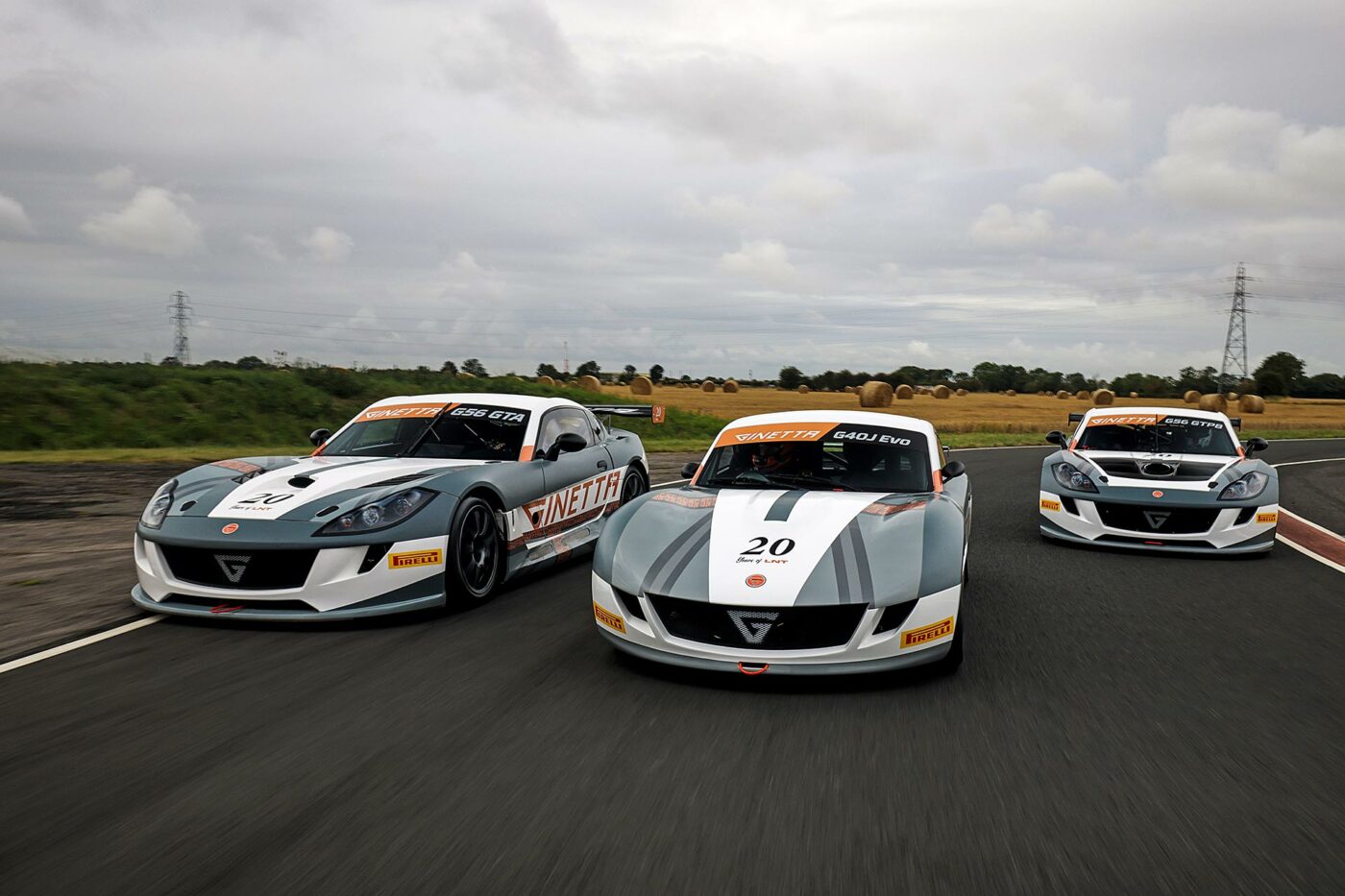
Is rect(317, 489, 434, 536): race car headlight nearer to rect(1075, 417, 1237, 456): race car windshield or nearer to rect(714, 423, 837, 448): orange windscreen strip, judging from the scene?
rect(714, 423, 837, 448): orange windscreen strip

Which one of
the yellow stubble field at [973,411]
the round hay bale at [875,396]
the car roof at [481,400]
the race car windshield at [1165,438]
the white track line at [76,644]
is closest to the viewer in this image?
the white track line at [76,644]

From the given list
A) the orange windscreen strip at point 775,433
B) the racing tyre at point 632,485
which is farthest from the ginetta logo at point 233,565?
the racing tyre at point 632,485

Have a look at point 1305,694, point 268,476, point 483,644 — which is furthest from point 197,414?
point 1305,694

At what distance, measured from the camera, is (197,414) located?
2188cm

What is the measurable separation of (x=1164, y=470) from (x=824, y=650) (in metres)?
6.17

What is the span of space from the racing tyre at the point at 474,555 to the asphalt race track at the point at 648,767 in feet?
1.38

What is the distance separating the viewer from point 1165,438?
10.1m

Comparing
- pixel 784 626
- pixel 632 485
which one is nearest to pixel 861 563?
pixel 784 626

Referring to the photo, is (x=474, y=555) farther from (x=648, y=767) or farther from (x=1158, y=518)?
(x=1158, y=518)

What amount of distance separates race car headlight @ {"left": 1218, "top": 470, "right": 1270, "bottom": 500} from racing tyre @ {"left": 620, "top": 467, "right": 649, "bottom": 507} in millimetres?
4987

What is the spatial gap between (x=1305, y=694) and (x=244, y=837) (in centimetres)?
440

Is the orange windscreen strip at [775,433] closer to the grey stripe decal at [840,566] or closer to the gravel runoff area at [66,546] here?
the grey stripe decal at [840,566]

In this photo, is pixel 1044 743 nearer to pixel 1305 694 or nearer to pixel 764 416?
pixel 1305 694

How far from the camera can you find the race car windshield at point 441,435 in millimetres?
7391
